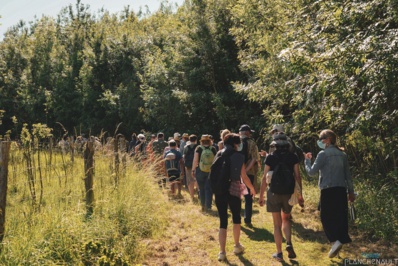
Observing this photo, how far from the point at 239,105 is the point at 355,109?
12961 millimetres

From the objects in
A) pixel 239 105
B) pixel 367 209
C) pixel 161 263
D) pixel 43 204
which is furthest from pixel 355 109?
pixel 239 105

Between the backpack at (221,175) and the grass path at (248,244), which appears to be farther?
the grass path at (248,244)

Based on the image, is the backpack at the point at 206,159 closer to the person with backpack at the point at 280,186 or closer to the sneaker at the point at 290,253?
the person with backpack at the point at 280,186

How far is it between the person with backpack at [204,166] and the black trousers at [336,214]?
3502mm

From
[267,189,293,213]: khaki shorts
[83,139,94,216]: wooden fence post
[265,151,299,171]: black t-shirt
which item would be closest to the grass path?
[267,189,293,213]: khaki shorts

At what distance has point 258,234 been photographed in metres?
7.74

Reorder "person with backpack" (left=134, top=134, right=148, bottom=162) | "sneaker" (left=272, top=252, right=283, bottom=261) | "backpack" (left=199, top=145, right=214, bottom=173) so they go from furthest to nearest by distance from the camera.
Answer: "person with backpack" (left=134, top=134, right=148, bottom=162)
"backpack" (left=199, top=145, right=214, bottom=173)
"sneaker" (left=272, top=252, right=283, bottom=261)

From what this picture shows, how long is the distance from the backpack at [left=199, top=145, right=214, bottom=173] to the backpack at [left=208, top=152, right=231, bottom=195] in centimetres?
297

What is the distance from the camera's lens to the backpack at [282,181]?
238 inches

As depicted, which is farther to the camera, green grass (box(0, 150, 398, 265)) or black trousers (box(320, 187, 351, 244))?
black trousers (box(320, 187, 351, 244))

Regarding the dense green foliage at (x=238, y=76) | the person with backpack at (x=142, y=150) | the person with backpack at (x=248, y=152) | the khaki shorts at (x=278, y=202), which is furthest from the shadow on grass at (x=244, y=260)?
the person with backpack at (x=142, y=150)

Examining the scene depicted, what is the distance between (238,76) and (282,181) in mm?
16804

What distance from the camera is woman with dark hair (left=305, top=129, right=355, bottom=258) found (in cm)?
611

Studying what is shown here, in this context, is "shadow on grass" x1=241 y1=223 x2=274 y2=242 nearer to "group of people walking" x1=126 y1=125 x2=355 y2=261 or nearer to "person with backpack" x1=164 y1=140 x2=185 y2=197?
"group of people walking" x1=126 y1=125 x2=355 y2=261
